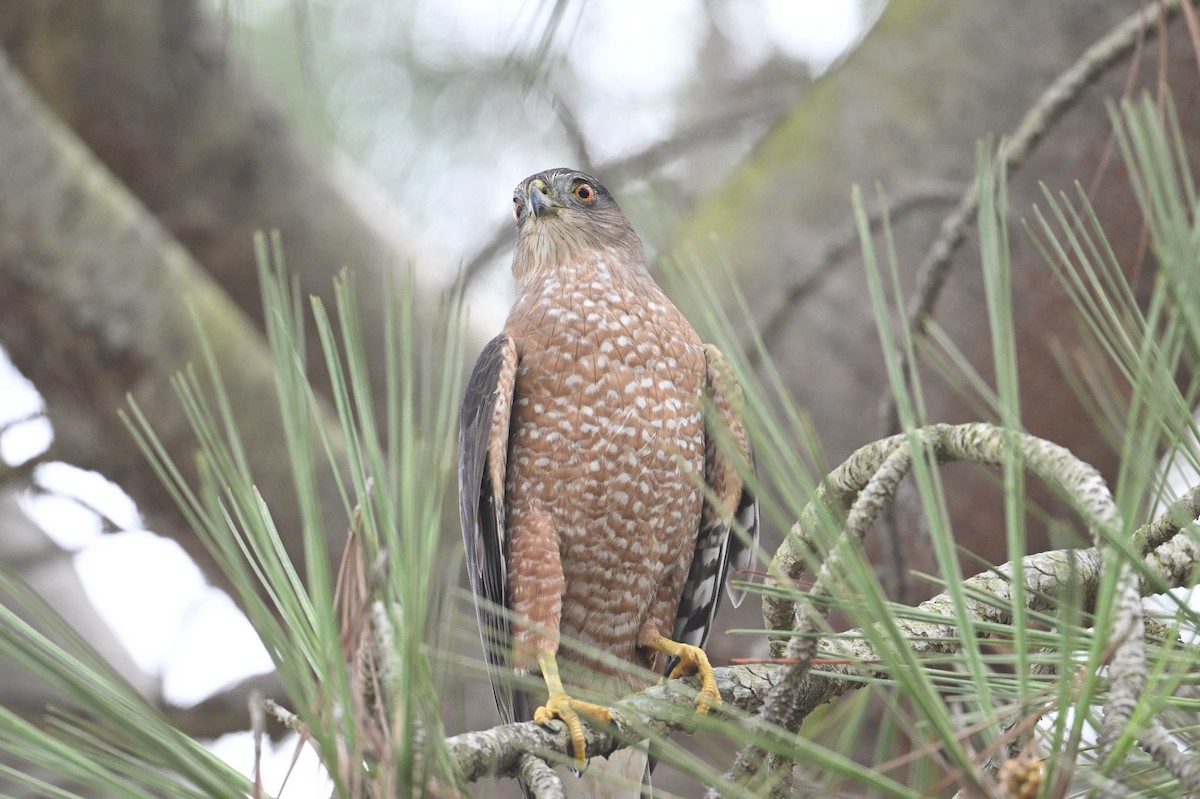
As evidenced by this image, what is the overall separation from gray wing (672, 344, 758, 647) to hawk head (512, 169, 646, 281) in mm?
432

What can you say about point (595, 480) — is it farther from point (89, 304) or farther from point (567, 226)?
point (89, 304)

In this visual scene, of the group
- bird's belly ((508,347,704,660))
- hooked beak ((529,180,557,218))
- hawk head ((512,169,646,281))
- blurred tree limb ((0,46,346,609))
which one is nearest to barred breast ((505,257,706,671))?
bird's belly ((508,347,704,660))

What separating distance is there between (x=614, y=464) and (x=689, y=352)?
12.3 inches

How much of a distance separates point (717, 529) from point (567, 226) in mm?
821

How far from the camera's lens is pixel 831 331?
322 cm

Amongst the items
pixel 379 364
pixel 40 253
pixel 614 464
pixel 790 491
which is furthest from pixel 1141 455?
pixel 379 364

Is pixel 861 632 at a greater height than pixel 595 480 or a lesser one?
lesser

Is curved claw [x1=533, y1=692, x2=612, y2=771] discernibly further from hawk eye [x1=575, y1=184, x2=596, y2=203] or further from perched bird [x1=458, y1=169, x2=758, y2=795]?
hawk eye [x1=575, y1=184, x2=596, y2=203]

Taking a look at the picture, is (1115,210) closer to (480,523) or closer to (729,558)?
(729,558)

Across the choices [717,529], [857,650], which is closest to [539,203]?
[717,529]

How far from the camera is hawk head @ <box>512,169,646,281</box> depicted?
8.66ft

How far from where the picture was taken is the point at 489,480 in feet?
7.41

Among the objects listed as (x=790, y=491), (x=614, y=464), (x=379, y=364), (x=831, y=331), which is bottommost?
(x=790, y=491)

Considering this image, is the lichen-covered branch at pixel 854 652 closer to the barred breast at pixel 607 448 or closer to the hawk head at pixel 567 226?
the barred breast at pixel 607 448
